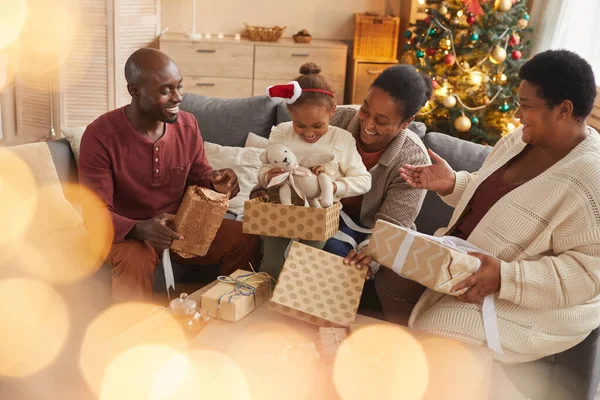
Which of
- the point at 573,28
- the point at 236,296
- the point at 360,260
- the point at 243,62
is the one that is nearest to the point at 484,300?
the point at 360,260

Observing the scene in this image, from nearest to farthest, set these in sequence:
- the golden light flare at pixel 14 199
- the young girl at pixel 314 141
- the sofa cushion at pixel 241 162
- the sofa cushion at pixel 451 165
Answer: the young girl at pixel 314 141 → the golden light flare at pixel 14 199 → the sofa cushion at pixel 451 165 → the sofa cushion at pixel 241 162

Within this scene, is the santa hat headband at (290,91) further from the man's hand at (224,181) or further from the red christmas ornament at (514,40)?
the red christmas ornament at (514,40)

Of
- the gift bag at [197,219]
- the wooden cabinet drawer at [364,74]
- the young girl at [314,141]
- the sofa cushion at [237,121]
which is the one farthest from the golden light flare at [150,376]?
the wooden cabinet drawer at [364,74]

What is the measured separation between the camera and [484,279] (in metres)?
1.71

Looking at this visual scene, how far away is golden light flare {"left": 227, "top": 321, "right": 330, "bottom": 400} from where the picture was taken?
1.54 metres

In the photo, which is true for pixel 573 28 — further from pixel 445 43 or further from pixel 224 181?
pixel 224 181

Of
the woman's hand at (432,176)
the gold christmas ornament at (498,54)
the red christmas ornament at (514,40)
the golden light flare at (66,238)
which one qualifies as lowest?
the golden light flare at (66,238)

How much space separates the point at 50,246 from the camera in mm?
2359

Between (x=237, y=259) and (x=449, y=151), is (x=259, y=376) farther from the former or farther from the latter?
(x=449, y=151)

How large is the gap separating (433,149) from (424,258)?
100 centimetres

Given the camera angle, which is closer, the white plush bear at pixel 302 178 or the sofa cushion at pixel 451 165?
the white plush bear at pixel 302 178


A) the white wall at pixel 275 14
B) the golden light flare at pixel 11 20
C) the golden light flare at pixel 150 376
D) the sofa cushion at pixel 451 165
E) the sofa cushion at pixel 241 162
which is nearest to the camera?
the golden light flare at pixel 150 376

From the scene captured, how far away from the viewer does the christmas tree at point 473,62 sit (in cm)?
411

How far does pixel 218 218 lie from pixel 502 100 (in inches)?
112
